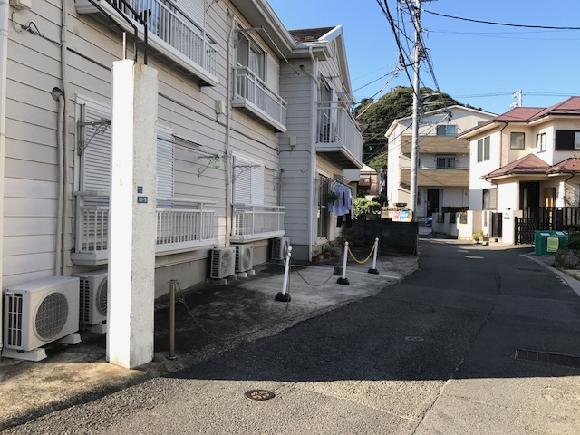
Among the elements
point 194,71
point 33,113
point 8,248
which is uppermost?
point 194,71

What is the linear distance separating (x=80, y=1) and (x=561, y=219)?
23.2 meters

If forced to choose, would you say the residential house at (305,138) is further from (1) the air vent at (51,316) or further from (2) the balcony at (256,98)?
(1) the air vent at (51,316)

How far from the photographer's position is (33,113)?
5.57 m

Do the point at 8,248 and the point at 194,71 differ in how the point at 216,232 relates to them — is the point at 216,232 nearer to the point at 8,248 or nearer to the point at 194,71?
the point at 194,71

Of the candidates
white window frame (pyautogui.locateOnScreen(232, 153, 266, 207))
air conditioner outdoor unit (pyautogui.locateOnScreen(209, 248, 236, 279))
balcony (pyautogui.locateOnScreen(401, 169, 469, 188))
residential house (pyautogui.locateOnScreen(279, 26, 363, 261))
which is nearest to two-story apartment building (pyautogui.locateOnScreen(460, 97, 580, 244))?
balcony (pyautogui.locateOnScreen(401, 169, 469, 188))

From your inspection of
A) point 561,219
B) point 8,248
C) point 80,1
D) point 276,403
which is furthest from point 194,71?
point 561,219

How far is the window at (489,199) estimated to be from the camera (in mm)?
29748

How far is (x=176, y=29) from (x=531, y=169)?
21927mm

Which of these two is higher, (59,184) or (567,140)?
(567,140)

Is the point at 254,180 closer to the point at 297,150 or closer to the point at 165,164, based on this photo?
the point at 297,150

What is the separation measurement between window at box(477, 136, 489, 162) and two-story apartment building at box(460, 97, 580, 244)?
0.20 feet

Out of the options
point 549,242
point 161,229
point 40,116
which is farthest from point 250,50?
point 549,242

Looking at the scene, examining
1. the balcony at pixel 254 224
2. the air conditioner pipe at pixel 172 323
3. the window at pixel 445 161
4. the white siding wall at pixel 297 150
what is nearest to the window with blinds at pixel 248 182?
the balcony at pixel 254 224

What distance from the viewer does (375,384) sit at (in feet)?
15.8
